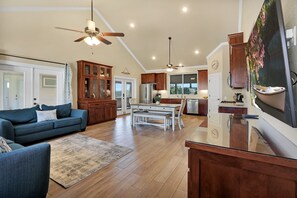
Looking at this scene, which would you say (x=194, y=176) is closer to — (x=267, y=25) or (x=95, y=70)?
(x=267, y=25)

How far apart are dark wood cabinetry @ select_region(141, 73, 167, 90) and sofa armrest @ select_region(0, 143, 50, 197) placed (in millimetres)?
7587

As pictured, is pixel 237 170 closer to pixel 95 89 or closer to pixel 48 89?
pixel 48 89

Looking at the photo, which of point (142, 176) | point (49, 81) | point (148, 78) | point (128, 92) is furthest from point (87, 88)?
point (142, 176)

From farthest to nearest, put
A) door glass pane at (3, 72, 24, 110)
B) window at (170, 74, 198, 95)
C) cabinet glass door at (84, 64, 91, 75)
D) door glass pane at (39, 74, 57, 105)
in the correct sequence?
window at (170, 74, 198, 95), cabinet glass door at (84, 64, 91, 75), door glass pane at (39, 74, 57, 105), door glass pane at (3, 72, 24, 110)

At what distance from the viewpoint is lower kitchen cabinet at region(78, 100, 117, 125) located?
554cm

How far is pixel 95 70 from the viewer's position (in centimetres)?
608

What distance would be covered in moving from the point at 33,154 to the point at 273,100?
7.42ft

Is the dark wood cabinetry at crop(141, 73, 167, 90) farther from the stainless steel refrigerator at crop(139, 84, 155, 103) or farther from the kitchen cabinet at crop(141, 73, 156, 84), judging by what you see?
the stainless steel refrigerator at crop(139, 84, 155, 103)

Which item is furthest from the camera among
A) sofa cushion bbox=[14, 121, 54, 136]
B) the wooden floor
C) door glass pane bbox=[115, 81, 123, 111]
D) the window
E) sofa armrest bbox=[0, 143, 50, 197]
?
the window

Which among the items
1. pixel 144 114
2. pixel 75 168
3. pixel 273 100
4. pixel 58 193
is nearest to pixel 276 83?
pixel 273 100

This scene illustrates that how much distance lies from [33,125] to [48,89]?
173 cm

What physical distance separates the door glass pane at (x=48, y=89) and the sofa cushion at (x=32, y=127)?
1.32 metres

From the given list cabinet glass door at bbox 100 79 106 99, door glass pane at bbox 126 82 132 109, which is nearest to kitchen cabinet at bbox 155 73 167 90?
door glass pane at bbox 126 82 132 109

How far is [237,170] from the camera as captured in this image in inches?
35.9
